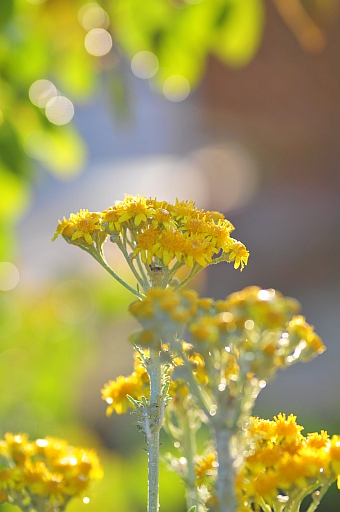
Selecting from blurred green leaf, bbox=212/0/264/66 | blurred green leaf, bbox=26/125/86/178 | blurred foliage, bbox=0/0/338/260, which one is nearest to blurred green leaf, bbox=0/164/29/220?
blurred foliage, bbox=0/0/338/260

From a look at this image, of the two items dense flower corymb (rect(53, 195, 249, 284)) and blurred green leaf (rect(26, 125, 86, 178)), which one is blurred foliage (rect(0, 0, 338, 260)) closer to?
blurred green leaf (rect(26, 125, 86, 178))

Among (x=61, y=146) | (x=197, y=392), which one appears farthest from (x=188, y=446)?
(x=61, y=146)

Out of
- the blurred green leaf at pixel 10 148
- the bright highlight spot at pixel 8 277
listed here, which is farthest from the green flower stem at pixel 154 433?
the bright highlight spot at pixel 8 277

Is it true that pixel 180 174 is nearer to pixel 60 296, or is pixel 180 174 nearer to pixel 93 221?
pixel 60 296

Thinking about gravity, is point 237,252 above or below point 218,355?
above

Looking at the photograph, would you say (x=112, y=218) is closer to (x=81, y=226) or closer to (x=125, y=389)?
(x=81, y=226)

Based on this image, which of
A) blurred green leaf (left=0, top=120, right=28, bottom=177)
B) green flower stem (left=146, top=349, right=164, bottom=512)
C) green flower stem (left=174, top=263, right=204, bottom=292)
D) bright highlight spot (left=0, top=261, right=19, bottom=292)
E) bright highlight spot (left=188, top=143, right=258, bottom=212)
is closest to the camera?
green flower stem (left=146, top=349, right=164, bottom=512)

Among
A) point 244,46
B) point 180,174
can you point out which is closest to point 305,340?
point 244,46
